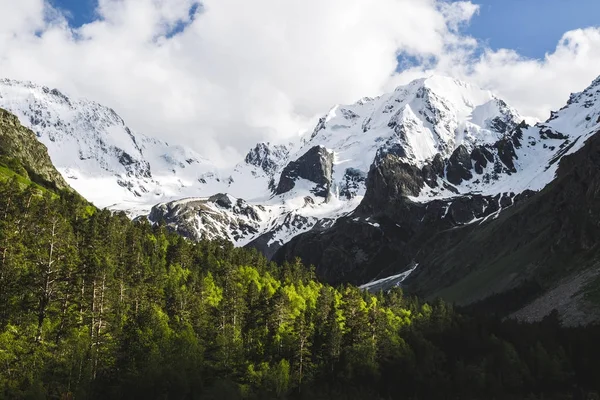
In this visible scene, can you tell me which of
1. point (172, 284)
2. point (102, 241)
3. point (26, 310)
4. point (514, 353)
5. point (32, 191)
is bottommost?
point (514, 353)

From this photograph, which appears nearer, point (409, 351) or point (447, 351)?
point (409, 351)

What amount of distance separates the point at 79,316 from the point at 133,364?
973 centimetres

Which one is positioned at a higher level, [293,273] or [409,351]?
[293,273]

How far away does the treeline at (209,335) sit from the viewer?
7231 centimetres

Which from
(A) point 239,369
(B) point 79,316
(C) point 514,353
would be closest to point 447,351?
(C) point 514,353

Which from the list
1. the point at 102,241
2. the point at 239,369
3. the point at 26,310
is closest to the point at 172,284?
the point at 102,241

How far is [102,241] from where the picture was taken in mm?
123375

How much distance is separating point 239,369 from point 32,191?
62.9m

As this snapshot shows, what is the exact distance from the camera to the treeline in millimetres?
72312

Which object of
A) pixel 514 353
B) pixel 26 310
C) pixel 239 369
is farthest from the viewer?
pixel 514 353

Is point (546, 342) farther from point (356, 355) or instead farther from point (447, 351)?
point (356, 355)

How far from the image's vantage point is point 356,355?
11650 cm

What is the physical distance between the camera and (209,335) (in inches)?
4028

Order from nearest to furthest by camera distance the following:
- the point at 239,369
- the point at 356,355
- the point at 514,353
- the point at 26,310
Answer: the point at 26,310 < the point at 239,369 < the point at 356,355 < the point at 514,353
